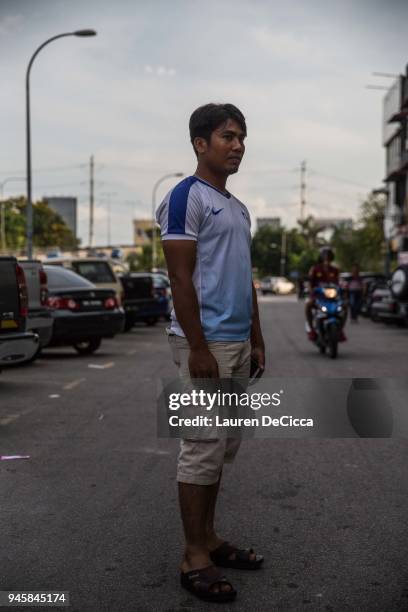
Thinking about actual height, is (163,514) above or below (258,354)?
below

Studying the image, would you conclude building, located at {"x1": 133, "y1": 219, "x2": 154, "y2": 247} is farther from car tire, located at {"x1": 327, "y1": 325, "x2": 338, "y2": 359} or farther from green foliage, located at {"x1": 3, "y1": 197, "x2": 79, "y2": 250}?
car tire, located at {"x1": 327, "y1": 325, "x2": 338, "y2": 359}

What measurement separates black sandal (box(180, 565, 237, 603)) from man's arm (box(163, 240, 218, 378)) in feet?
2.67

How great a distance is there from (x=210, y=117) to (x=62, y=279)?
12.4 m

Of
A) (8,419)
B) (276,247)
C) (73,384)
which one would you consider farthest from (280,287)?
(8,419)

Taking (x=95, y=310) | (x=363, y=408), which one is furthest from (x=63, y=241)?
(x=363, y=408)

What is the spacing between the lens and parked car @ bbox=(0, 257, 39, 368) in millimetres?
9961

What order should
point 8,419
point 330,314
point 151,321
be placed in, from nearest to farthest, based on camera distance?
point 8,419 < point 330,314 < point 151,321

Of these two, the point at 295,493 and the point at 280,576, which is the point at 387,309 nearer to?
the point at 295,493

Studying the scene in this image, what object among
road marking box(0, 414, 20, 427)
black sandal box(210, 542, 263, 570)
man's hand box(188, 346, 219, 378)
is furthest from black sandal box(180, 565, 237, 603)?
road marking box(0, 414, 20, 427)

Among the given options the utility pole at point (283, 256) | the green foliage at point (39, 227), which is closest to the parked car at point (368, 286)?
the green foliage at point (39, 227)

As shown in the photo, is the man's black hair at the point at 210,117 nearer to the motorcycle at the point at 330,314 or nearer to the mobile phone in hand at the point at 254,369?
the mobile phone in hand at the point at 254,369

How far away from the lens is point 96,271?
22156 mm

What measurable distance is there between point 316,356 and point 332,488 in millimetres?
9966

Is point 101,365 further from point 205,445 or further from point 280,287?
point 280,287
